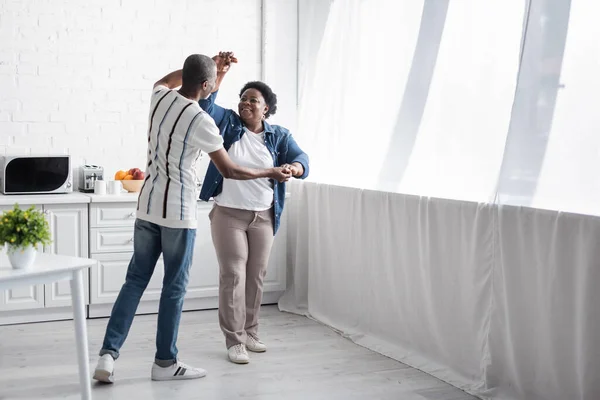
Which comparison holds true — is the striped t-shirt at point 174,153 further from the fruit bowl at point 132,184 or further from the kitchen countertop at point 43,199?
the fruit bowl at point 132,184

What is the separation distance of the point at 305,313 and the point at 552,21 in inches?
101

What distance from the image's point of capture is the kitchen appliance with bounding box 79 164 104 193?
490cm

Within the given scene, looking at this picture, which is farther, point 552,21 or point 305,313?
point 305,313

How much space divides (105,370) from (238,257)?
33.8 inches

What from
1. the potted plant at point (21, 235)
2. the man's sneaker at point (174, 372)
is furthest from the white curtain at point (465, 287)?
the potted plant at point (21, 235)

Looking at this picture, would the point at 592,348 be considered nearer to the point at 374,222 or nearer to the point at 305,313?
the point at 374,222

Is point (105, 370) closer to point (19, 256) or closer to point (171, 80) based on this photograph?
point (19, 256)

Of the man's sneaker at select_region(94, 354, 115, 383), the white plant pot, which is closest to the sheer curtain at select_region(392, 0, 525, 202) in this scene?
the man's sneaker at select_region(94, 354, 115, 383)

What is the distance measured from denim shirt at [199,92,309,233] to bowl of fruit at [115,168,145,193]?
3.46 ft

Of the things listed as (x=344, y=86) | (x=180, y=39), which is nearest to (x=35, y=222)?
(x=344, y=86)

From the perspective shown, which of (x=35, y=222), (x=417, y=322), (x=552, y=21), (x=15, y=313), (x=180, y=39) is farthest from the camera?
(x=180, y=39)

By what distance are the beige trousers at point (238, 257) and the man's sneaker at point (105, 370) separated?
0.67 meters

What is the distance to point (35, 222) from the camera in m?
2.84

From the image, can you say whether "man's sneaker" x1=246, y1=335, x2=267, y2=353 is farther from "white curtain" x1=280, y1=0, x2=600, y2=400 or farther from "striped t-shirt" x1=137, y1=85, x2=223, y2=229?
"striped t-shirt" x1=137, y1=85, x2=223, y2=229
